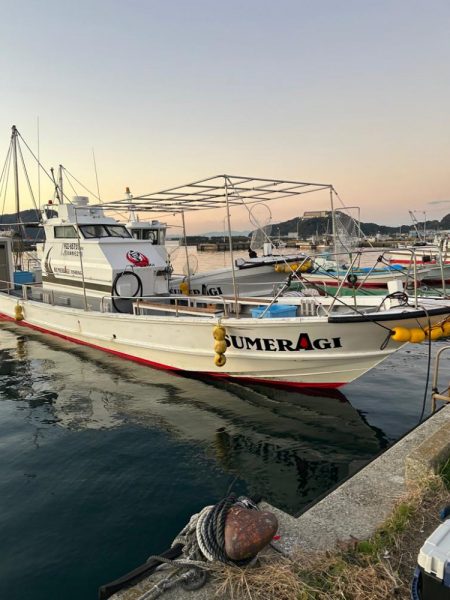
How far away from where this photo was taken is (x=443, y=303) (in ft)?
26.6

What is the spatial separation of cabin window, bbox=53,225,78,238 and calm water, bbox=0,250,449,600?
14.4ft

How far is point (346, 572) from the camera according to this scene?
9.63 feet

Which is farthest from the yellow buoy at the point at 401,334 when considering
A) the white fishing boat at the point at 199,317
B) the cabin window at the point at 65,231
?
the cabin window at the point at 65,231

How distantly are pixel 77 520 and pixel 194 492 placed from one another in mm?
1494

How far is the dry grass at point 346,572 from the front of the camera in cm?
281

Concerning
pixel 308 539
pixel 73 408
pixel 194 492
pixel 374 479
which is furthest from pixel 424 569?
pixel 73 408

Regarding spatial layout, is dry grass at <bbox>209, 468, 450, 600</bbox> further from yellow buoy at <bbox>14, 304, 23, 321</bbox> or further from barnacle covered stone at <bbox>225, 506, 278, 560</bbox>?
yellow buoy at <bbox>14, 304, 23, 321</bbox>

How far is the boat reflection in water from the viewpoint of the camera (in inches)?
250

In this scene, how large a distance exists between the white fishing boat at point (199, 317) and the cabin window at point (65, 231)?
33mm

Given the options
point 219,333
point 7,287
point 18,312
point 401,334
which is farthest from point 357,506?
point 7,287

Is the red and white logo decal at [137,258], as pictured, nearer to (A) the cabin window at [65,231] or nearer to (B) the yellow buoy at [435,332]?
(A) the cabin window at [65,231]

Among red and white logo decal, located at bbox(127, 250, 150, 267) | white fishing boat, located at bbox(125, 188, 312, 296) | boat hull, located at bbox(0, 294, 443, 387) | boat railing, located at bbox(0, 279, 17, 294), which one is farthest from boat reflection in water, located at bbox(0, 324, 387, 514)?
boat railing, located at bbox(0, 279, 17, 294)

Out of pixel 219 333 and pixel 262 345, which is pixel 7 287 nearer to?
pixel 219 333

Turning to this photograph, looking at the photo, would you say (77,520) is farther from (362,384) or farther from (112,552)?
(362,384)
